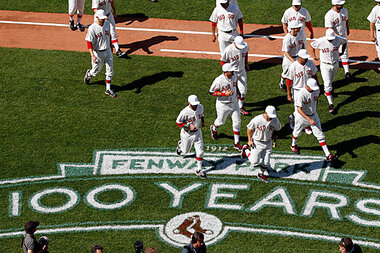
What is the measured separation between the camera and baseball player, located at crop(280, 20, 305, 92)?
16016 mm

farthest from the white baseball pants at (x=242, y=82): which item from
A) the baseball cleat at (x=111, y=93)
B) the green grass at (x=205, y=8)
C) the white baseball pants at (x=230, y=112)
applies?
the green grass at (x=205, y=8)

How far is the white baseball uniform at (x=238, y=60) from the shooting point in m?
15.7

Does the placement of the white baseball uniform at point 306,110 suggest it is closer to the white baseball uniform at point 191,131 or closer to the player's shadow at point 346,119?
the player's shadow at point 346,119

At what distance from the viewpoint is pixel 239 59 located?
1583 cm

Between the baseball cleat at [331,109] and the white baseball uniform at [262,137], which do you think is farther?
the baseball cleat at [331,109]

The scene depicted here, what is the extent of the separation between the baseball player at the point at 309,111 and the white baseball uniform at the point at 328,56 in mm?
1924

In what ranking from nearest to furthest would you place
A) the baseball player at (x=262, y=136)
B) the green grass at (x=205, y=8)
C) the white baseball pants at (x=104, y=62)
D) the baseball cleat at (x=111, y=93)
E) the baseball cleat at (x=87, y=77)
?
1. the baseball player at (x=262, y=136)
2. the white baseball pants at (x=104, y=62)
3. the baseball cleat at (x=111, y=93)
4. the baseball cleat at (x=87, y=77)
5. the green grass at (x=205, y=8)

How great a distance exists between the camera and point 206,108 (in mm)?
16609

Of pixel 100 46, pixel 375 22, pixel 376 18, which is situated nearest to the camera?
pixel 100 46

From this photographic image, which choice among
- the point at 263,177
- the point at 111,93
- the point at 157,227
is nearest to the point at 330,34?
the point at 263,177

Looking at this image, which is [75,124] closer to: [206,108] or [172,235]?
[206,108]

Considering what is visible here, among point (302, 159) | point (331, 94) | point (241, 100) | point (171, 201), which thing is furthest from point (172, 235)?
point (331, 94)

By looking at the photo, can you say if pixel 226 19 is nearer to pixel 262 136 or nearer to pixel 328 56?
pixel 328 56

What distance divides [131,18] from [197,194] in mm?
9135
